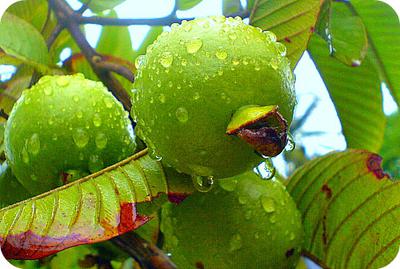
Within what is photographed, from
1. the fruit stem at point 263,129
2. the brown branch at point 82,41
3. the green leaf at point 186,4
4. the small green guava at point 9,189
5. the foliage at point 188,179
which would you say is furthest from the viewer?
the green leaf at point 186,4

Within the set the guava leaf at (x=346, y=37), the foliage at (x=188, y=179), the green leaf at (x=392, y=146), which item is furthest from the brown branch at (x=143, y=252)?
the green leaf at (x=392, y=146)

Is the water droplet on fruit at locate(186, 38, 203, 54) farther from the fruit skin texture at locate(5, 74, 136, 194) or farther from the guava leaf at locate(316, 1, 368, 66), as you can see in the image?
the guava leaf at locate(316, 1, 368, 66)

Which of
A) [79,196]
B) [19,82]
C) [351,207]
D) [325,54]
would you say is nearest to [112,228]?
[79,196]

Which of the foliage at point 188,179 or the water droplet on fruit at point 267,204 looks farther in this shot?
the water droplet on fruit at point 267,204

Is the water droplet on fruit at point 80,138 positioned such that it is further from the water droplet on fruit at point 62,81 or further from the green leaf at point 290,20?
the green leaf at point 290,20

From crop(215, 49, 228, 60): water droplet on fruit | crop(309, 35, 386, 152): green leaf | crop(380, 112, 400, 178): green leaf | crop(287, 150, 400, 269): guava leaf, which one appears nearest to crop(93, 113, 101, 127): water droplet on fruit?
crop(215, 49, 228, 60): water droplet on fruit

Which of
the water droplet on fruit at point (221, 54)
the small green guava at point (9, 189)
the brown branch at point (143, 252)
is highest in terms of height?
the water droplet on fruit at point (221, 54)

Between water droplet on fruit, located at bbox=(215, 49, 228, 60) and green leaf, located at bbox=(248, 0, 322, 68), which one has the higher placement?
water droplet on fruit, located at bbox=(215, 49, 228, 60)

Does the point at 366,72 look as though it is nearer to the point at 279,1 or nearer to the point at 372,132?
the point at 372,132

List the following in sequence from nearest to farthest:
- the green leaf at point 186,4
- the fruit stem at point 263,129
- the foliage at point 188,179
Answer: the fruit stem at point 263,129
the foliage at point 188,179
the green leaf at point 186,4
